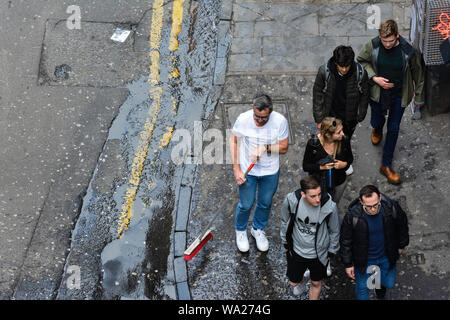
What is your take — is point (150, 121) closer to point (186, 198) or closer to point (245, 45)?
point (186, 198)

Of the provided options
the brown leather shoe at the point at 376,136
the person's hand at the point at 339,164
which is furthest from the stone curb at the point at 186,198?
the brown leather shoe at the point at 376,136

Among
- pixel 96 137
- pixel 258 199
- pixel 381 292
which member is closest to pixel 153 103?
pixel 96 137

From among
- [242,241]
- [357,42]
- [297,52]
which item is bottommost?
[242,241]

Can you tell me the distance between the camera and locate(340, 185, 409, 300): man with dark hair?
6.18 m

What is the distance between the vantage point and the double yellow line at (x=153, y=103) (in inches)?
324

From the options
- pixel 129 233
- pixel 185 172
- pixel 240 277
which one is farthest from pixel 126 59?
pixel 240 277

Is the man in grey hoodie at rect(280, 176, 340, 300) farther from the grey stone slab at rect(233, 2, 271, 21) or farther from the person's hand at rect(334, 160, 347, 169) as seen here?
the grey stone slab at rect(233, 2, 271, 21)

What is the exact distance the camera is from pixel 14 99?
936cm

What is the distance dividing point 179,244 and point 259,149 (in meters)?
1.54

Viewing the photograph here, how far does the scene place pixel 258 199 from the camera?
24.0 feet

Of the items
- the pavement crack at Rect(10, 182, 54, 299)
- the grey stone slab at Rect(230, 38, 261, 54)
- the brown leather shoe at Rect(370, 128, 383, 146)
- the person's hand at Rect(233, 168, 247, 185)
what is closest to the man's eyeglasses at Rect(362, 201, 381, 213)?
the person's hand at Rect(233, 168, 247, 185)

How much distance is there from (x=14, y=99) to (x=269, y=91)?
317 cm

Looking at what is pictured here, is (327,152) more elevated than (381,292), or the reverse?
(327,152)

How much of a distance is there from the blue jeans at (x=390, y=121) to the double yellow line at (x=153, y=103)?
2.44m
